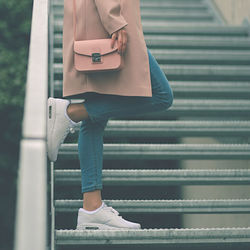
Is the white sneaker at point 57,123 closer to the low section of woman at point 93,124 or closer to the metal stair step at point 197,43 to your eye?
the low section of woman at point 93,124

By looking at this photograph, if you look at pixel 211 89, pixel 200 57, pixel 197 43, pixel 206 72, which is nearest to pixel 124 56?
pixel 211 89

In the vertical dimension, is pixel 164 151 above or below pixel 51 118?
above

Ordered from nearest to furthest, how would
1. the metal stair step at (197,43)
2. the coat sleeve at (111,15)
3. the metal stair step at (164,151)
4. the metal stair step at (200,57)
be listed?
the coat sleeve at (111,15) < the metal stair step at (164,151) < the metal stair step at (200,57) < the metal stair step at (197,43)

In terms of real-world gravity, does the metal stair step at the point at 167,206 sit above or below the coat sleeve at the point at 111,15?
below

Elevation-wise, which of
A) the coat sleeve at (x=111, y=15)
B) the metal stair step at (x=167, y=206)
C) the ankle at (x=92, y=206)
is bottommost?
the ankle at (x=92, y=206)

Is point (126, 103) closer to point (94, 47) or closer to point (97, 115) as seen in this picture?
point (97, 115)

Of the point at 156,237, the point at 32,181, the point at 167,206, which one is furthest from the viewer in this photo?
the point at 167,206

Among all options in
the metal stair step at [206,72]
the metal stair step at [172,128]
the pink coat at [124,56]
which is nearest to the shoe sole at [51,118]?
the pink coat at [124,56]

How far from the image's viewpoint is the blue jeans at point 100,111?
2545 mm

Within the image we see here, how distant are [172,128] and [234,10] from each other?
2.17 metres

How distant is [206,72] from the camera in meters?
4.20

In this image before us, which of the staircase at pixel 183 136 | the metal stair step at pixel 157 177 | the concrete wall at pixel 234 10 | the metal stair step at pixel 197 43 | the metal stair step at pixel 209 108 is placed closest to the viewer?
the staircase at pixel 183 136

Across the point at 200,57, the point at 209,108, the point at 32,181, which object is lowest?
the point at 32,181

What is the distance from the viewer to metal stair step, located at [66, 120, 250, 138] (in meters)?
3.62
